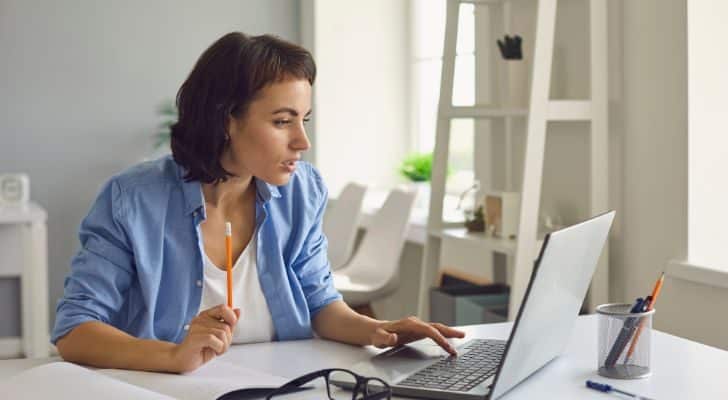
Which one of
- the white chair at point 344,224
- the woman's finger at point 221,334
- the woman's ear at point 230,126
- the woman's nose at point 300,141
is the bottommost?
the white chair at point 344,224

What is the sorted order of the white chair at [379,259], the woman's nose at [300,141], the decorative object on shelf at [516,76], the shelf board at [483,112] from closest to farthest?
the woman's nose at [300,141] → the shelf board at [483,112] → the decorative object on shelf at [516,76] → the white chair at [379,259]

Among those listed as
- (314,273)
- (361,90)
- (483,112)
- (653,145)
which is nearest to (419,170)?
(361,90)

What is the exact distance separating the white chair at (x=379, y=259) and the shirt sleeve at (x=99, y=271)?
2112mm

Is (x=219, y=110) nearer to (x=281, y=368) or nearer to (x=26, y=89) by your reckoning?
(x=281, y=368)

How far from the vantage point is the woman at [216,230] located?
164 centimetres

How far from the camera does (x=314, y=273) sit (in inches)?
75.7

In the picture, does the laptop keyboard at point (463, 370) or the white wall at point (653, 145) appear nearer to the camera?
the laptop keyboard at point (463, 370)

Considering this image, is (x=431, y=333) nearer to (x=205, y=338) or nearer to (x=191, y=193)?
(x=205, y=338)

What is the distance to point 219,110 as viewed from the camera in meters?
1.74

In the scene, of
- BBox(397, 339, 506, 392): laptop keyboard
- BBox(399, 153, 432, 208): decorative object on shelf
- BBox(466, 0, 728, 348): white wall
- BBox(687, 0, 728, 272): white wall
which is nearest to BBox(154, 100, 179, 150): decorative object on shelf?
BBox(399, 153, 432, 208): decorative object on shelf

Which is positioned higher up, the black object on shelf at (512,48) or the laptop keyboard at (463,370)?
the black object on shelf at (512,48)

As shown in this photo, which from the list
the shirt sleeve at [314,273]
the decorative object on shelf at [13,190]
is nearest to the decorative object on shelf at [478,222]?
the shirt sleeve at [314,273]

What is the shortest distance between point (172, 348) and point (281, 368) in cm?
18

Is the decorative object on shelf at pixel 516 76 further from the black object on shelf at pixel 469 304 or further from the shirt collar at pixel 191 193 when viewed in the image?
the shirt collar at pixel 191 193
